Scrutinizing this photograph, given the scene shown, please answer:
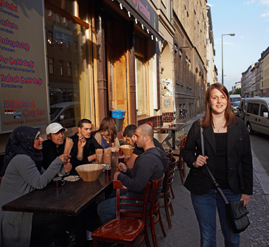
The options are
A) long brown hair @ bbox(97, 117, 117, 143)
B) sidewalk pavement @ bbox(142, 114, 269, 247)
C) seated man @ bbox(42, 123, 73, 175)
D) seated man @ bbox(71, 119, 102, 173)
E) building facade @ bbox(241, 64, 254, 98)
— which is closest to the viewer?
sidewalk pavement @ bbox(142, 114, 269, 247)

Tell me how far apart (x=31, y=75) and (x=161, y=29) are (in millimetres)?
10085

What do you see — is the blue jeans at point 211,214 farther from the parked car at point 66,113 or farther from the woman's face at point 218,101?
the parked car at point 66,113

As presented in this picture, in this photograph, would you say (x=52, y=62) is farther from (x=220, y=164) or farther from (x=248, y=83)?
(x=248, y=83)

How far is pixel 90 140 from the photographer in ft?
14.8

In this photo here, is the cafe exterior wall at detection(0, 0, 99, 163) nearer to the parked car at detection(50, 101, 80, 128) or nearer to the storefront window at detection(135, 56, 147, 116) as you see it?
the parked car at detection(50, 101, 80, 128)

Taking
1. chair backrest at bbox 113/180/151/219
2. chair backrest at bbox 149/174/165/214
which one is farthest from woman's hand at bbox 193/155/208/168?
chair backrest at bbox 113/180/151/219

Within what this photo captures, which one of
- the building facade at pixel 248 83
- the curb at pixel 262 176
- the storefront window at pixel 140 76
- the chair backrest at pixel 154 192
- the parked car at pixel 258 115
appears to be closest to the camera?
the chair backrest at pixel 154 192

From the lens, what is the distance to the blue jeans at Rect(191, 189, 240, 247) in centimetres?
231

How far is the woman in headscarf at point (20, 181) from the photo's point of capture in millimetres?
2460

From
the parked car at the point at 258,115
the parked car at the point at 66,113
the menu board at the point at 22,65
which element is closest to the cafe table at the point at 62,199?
the menu board at the point at 22,65

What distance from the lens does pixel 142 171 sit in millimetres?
2645


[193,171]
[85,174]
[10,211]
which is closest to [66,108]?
[85,174]

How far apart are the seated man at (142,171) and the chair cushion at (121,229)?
21 cm

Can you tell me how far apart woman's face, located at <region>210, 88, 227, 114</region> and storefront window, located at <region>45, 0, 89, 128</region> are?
3.56 meters
